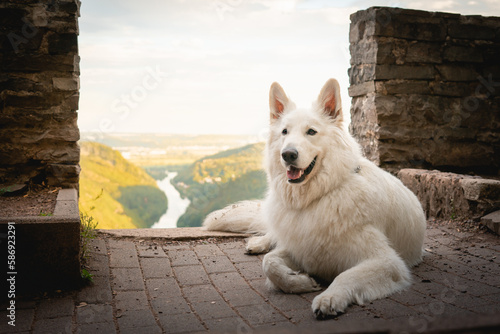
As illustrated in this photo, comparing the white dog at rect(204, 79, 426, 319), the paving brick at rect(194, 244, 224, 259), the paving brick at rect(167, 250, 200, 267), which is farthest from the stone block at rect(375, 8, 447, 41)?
the paving brick at rect(167, 250, 200, 267)

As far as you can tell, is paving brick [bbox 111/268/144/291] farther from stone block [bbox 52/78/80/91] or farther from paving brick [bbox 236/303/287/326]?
stone block [bbox 52/78/80/91]

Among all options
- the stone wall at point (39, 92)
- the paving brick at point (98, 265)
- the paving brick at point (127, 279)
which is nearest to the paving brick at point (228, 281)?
the paving brick at point (127, 279)

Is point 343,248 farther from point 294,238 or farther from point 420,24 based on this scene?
point 420,24

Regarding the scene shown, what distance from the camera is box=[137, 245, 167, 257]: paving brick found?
4000mm

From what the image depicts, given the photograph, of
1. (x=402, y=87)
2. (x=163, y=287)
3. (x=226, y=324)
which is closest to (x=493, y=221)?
(x=402, y=87)

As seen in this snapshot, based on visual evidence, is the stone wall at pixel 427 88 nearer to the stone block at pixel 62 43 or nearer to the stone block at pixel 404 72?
the stone block at pixel 404 72

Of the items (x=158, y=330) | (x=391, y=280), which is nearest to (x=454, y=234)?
(x=391, y=280)

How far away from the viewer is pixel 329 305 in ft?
8.18

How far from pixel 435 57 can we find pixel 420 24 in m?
0.53

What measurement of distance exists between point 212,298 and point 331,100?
182cm

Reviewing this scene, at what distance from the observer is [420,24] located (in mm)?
5910

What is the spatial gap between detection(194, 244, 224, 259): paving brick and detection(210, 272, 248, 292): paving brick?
1.92 ft

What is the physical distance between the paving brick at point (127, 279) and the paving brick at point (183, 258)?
1.30ft

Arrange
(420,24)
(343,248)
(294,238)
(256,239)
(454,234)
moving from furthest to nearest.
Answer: (420,24), (454,234), (256,239), (294,238), (343,248)
